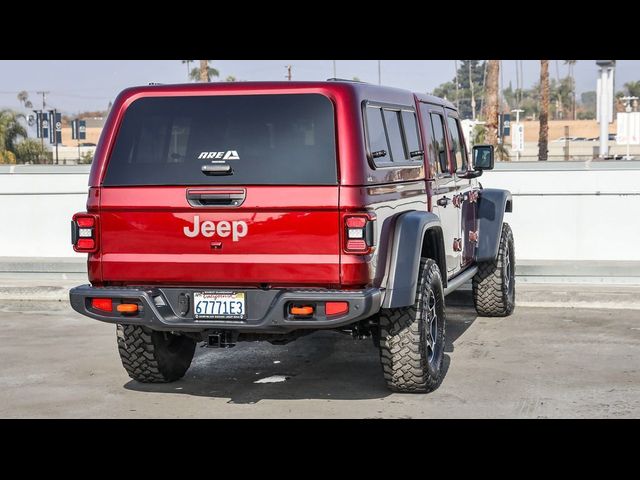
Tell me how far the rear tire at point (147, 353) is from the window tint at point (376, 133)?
2107 millimetres

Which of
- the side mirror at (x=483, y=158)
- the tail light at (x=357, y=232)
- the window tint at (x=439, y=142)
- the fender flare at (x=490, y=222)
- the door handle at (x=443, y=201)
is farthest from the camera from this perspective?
the fender flare at (x=490, y=222)

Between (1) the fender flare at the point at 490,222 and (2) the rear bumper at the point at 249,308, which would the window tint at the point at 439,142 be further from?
(2) the rear bumper at the point at 249,308

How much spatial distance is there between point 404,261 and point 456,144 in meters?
2.92

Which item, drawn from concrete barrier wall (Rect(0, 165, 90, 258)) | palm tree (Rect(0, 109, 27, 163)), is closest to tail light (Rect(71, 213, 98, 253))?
concrete barrier wall (Rect(0, 165, 90, 258))

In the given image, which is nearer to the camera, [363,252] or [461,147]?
[363,252]

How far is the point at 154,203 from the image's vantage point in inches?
255

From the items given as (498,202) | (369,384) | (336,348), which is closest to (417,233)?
(369,384)

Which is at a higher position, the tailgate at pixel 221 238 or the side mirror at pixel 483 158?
the side mirror at pixel 483 158

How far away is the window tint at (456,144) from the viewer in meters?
9.11

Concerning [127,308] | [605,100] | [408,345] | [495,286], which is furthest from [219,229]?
[605,100]

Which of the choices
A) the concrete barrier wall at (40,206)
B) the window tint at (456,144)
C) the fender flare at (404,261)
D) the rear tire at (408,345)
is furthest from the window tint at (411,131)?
the concrete barrier wall at (40,206)

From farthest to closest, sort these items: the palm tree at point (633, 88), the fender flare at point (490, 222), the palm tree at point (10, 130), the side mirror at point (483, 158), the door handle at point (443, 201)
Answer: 1. the palm tree at point (633, 88)
2. the palm tree at point (10, 130)
3. the fender flare at point (490, 222)
4. the side mirror at point (483, 158)
5. the door handle at point (443, 201)
